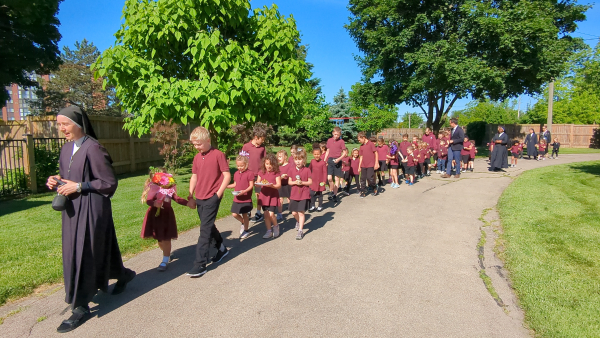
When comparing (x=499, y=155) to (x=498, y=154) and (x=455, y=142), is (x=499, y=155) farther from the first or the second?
(x=455, y=142)

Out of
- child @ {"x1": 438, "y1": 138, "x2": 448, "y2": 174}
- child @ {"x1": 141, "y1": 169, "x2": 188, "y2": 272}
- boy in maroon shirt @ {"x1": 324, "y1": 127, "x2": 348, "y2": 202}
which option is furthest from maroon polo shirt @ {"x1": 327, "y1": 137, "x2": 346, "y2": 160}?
child @ {"x1": 438, "y1": 138, "x2": 448, "y2": 174}

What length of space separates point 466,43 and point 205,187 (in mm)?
19507

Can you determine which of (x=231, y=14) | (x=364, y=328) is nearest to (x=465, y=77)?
(x=231, y=14)

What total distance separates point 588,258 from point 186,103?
21.9 ft

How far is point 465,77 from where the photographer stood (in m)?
18.9

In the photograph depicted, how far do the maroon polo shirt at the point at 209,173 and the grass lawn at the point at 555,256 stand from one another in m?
3.75

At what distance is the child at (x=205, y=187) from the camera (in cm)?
471

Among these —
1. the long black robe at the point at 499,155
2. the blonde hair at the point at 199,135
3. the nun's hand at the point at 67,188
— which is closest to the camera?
the nun's hand at the point at 67,188

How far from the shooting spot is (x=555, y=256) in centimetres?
521

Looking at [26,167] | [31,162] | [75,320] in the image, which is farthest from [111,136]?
[75,320]

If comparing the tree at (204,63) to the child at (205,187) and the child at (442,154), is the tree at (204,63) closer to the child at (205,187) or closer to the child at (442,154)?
the child at (205,187)

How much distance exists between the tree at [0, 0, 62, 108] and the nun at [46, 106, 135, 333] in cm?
1386

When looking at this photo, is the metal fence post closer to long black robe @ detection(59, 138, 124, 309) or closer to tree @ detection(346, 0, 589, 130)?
long black robe @ detection(59, 138, 124, 309)

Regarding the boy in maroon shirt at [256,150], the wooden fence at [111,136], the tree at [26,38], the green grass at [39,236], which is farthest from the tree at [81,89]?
the boy in maroon shirt at [256,150]
